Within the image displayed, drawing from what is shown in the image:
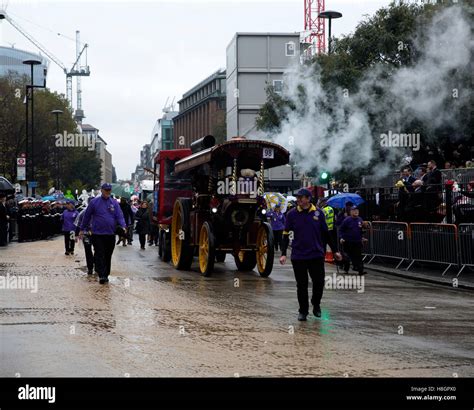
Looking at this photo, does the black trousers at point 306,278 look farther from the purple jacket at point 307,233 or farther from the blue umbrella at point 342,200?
the blue umbrella at point 342,200

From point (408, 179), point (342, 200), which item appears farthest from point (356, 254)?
point (408, 179)

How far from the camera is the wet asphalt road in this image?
7.35m

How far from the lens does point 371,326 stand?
1041 cm

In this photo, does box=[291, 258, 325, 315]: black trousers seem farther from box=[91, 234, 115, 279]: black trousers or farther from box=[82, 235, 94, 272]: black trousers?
box=[82, 235, 94, 272]: black trousers

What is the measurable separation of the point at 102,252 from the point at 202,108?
112520mm

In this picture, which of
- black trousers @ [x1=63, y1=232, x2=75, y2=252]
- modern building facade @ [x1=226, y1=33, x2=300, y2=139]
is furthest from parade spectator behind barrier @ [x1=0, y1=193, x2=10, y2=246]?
modern building facade @ [x1=226, y1=33, x2=300, y2=139]

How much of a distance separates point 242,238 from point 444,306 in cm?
542

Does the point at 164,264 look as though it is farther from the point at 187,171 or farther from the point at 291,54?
the point at 291,54

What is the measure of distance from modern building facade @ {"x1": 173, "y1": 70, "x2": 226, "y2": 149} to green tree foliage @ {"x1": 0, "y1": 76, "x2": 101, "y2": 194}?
1033 inches

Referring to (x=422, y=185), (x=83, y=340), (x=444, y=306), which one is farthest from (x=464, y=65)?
(x=83, y=340)

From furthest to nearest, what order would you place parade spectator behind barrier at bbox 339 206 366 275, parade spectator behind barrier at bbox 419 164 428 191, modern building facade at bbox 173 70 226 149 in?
modern building facade at bbox 173 70 226 149 → parade spectator behind barrier at bbox 419 164 428 191 → parade spectator behind barrier at bbox 339 206 366 275

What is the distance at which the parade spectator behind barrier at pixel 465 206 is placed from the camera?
1830 cm

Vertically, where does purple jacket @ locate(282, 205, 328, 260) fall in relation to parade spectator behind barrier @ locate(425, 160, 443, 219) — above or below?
below

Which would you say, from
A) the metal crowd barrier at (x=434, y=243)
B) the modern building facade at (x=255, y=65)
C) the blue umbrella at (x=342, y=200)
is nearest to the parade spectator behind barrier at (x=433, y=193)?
the metal crowd barrier at (x=434, y=243)
